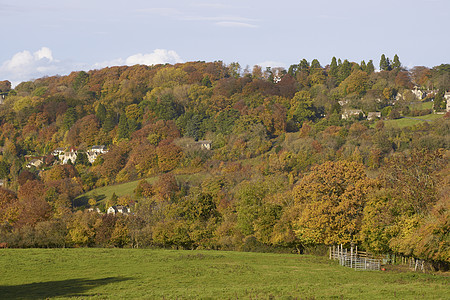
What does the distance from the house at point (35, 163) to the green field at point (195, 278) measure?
133 meters

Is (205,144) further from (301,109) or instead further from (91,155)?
(91,155)

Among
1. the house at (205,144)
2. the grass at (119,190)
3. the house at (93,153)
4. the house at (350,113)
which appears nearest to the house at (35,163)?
the house at (93,153)

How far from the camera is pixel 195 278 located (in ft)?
152

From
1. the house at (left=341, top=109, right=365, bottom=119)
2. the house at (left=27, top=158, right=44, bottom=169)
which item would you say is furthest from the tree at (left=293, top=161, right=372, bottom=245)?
the house at (left=27, top=158, right=44, bottom=169)

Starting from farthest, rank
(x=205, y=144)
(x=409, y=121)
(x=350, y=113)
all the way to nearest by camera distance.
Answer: (x=350, y=113), (x=205, y=144), (x=409, y=121)

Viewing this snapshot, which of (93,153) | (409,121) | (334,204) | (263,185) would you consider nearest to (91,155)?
(93,153)

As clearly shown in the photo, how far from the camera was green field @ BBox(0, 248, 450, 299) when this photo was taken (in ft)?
123

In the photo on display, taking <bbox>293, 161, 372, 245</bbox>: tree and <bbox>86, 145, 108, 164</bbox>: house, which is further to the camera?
<bbox>86, 145, 108, 164</bbox>: house

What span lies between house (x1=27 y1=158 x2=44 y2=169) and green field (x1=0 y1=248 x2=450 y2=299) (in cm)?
13301

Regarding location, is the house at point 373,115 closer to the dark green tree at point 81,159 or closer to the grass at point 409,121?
the grass at point 409,121

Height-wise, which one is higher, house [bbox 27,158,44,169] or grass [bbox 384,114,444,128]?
grass [bbox 384,114,444,128]

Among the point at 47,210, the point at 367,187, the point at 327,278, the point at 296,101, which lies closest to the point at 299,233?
the point at 367,187

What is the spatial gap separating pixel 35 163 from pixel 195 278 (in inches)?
6327

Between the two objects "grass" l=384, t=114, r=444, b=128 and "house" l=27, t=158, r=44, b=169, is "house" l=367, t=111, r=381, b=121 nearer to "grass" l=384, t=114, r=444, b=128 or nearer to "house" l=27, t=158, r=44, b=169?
"grass" l=384, t=114, r=444, b=128
